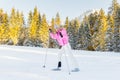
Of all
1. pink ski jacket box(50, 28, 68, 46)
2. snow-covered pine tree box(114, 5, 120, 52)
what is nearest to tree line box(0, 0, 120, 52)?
snow-covered pine tree box(114, 5, 120, 52)

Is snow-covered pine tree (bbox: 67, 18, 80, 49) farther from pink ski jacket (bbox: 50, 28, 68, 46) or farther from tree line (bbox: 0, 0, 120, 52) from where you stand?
pink ski jacket (bbox: 50, 28, 68, 46)

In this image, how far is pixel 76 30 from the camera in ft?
266

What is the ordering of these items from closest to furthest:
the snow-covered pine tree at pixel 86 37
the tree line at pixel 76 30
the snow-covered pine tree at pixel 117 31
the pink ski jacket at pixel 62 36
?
the pink ski jacket at pixel 62 36 → the snow-covered pine tree at pixel 117 31 → the tree line at pixel 76 30 → the snow-covered pine tree at pixel 86 37

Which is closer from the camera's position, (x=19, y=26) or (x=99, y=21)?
(x=99, y=21)

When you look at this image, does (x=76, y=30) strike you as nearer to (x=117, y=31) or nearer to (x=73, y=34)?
(x=73, y=34)

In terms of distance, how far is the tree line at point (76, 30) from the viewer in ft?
210

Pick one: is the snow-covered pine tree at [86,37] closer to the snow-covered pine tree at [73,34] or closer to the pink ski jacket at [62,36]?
the snow-covered pine tree at [73,34]

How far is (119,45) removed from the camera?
5972 centimetres

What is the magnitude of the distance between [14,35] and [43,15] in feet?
39.4

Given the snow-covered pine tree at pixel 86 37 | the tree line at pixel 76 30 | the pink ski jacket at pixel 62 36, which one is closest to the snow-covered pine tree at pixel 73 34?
the tree line at pixel 76 30

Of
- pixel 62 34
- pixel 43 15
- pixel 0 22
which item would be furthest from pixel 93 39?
pixel 62 34

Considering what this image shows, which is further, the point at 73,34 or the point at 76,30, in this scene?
the point at 76,30

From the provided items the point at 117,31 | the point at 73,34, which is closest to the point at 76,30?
the point at 73,34

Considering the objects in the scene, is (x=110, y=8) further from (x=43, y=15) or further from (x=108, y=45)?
(x=43, y=15)
